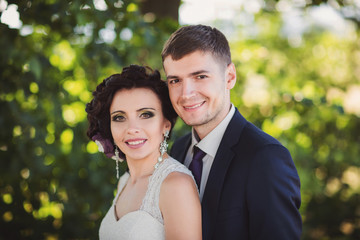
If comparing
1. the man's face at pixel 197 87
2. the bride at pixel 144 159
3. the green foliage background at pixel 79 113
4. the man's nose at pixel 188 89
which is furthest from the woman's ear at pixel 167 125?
the green foliage background at pixel 79 113

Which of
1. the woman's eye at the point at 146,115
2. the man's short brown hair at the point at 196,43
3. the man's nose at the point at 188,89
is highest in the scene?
the man's short brown hair at the point at 196,43

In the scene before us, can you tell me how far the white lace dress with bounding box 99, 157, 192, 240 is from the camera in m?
2.30

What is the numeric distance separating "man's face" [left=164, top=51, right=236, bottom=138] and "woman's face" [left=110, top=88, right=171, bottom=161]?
0.50ft

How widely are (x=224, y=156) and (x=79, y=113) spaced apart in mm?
2068

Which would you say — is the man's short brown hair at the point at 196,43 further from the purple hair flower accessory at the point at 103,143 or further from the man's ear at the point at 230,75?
the purple hair flower accessory at the point at 103,143

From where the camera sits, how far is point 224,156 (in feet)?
7.75

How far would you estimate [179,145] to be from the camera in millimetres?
3172

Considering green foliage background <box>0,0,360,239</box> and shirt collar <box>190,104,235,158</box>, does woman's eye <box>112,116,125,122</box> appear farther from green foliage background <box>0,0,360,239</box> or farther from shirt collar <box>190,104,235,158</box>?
green foliage background <box>0,0,360,239</box>

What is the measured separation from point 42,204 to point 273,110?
8.79 feet

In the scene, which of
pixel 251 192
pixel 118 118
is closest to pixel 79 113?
pixel 118 118

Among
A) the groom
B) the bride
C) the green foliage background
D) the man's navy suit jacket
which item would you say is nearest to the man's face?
the groom

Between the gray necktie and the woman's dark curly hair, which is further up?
the woman's dark curly hair

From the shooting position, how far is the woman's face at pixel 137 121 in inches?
96.5

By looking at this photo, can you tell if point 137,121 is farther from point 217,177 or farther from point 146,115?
point 217,177
